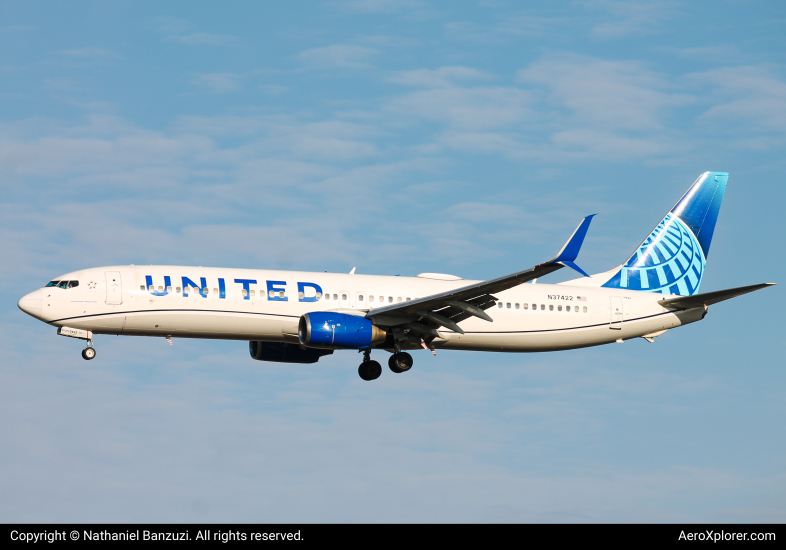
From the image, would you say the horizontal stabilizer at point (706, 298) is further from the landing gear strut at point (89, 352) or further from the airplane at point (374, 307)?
the landing gear strut at point (89, 352)

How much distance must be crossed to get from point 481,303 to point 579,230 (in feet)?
25.7

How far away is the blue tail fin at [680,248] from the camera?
52.6 m

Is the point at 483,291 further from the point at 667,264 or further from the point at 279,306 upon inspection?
the point at 667,264

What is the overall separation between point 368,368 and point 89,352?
1221 centimetres

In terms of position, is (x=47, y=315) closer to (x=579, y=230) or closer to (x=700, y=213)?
(x=579, y=230)

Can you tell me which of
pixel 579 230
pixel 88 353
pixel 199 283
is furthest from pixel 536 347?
pixel 88 353

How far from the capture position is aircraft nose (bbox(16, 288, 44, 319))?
43062 millimetres

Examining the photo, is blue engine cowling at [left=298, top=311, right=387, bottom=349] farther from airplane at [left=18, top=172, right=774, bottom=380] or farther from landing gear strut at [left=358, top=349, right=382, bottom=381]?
landing gear strut at [left=358, top=349, right=382, bottom=381]

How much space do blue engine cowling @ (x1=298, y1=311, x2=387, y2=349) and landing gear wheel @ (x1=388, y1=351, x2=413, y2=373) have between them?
2.92 metres

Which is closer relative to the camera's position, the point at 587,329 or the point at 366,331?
Result: the point at 366,331

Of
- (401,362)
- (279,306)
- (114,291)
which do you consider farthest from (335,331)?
(114,291)

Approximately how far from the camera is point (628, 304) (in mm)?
50250

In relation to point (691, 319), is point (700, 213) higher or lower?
higher

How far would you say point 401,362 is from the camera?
4716 cm
